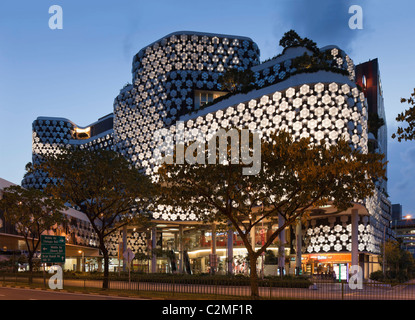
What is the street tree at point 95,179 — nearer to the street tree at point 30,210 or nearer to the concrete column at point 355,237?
the street tree at point 30,210

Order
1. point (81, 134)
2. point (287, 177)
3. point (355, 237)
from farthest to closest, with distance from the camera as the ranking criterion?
point (81, 134) → point (355, 237) → point (287, 177)

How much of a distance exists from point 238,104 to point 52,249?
138ft

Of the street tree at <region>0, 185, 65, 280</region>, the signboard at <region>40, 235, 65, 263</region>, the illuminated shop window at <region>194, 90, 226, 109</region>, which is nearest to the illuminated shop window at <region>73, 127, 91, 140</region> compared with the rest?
the illuminated shop window at <region>194, 90, 226, 109</region>

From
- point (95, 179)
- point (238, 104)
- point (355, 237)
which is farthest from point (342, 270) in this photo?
point (95, 179)

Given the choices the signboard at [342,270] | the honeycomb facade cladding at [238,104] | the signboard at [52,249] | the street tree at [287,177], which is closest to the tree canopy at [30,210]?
the honeycomb facade cladding at [238,104]

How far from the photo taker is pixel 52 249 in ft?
132

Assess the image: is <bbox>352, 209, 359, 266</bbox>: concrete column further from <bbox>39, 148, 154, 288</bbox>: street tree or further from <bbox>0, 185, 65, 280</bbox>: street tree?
<bbox>0, 185, 65, 280</bbox>: street tree

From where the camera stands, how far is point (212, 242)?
82.2m

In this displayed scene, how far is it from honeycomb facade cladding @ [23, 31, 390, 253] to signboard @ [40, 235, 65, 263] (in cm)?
1890

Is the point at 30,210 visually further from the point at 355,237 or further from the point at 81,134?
the point at 81,134

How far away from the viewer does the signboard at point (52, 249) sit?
39.5m

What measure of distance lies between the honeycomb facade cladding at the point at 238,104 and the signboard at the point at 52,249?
1890 cm

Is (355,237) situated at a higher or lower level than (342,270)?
higher

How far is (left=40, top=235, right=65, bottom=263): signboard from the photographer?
129ft
